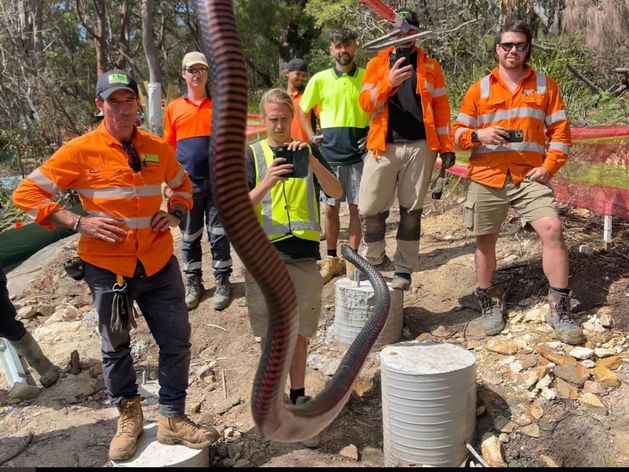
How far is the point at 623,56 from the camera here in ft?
30.4

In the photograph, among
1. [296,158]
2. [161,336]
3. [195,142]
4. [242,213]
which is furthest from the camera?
[195,142]

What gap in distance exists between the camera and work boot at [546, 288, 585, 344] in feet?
12.6

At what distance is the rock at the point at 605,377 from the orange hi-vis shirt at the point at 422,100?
1784mm

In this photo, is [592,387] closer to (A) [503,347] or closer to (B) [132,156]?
(A) [503,347]

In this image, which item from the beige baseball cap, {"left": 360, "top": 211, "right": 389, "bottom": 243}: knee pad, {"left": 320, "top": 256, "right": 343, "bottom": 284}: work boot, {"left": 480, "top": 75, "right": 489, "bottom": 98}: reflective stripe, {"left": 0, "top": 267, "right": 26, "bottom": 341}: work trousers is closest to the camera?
{"left": 480, "top": 75, "right": 489, "bottom": 98}: reflective stripe

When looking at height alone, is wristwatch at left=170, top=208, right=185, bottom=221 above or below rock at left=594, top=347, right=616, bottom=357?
above

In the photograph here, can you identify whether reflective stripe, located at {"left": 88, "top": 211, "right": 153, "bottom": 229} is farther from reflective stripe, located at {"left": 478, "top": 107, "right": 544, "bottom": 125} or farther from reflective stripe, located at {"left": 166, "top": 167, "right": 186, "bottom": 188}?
reflective stripe, located at {"left": 478, "top": 107, "right": 544, "bottom": 125}

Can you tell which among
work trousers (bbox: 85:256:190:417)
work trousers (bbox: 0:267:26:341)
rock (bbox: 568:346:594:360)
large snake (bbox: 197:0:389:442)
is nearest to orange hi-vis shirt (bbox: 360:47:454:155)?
rock (bbox: 568:346:594:360)

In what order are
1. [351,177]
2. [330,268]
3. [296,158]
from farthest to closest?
[330,268] → [351,177] → [296,158]

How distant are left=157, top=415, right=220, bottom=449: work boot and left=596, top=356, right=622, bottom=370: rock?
8.04ft

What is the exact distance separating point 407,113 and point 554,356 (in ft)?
6.36

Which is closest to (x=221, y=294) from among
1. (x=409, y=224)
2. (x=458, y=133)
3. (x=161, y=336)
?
(x=409, y=224)

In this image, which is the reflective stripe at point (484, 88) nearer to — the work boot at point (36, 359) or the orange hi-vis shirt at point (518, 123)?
the orange hi-vis shirt at point (518, 123)

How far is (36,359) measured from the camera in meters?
4.24
